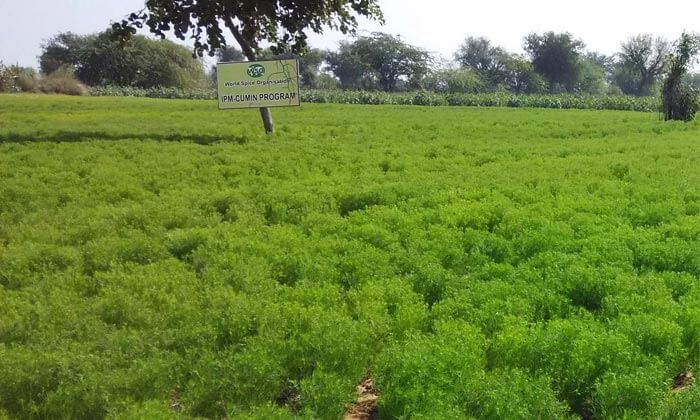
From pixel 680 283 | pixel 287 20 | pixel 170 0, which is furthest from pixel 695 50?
pixel 680 283

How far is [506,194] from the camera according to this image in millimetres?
11898

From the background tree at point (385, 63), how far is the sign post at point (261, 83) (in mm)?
77814

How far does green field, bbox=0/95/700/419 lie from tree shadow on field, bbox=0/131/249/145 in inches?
200

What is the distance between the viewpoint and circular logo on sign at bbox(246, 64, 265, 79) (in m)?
22.3

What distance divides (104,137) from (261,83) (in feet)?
18.1

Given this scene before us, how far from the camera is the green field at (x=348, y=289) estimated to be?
16.6ft

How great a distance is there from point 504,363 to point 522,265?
8.14 ft

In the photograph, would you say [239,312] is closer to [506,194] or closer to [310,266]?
[310,266]

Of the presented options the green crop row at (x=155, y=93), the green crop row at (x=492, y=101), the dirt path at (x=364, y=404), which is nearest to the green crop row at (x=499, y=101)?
the green crop row at (x=492, y=101)

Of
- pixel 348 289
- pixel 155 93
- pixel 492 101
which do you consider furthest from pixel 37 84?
pixel 348 289

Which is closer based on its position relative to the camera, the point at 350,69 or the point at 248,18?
the point at 248,18

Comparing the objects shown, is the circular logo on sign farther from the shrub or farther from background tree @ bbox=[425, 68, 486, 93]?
background tree @ bbox=[425, 68, 486, 93]

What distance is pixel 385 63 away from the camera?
99875mm

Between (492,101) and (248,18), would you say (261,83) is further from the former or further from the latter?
(492,101)
